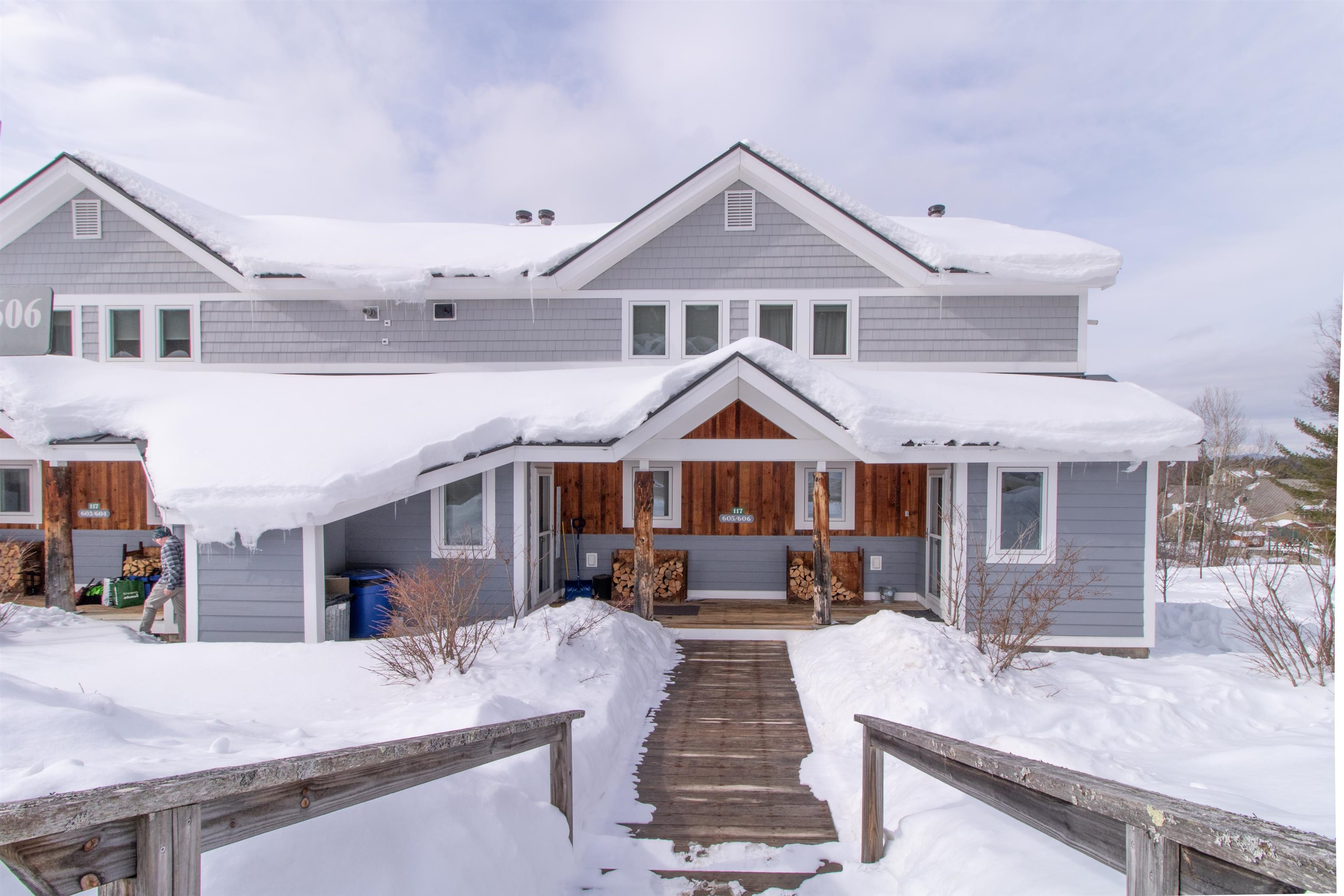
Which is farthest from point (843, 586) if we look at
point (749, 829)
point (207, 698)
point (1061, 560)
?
point (207, 698)

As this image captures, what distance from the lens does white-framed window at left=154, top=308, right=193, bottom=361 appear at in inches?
418

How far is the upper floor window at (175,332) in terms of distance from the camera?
10633 millimetres

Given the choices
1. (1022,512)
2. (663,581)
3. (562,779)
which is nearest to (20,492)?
(663,581)

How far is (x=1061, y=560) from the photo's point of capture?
7906 mm

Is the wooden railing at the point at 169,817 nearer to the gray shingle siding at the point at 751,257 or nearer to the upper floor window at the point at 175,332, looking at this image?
the gray shingle siding at the point at 751,257

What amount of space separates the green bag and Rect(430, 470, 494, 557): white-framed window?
467 centimetres

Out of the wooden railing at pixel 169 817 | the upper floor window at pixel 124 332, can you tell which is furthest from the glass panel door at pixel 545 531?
the upper floor window at pixel 124 332

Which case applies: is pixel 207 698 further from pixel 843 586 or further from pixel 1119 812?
pixel 843 586

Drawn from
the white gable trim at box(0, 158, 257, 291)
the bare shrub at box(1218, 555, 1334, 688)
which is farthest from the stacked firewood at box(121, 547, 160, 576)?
the bare shrub at box(1218, 555, 1334, 688)

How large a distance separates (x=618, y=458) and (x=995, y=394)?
553 cm

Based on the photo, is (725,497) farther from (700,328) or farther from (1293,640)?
(1293,640)

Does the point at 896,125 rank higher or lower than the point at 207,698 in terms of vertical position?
higher

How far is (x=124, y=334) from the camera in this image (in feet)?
34.9

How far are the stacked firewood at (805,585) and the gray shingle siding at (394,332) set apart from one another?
522cm
